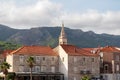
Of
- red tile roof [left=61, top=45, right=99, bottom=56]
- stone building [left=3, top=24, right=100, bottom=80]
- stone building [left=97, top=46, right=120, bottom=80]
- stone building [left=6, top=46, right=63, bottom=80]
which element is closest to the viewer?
stone building [left=6, top=46, right=63, bottom=80]

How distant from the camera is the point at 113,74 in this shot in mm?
121250

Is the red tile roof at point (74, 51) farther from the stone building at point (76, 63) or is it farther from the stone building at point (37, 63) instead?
the stone building at point (37, 63)

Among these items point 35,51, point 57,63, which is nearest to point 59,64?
point 57,63

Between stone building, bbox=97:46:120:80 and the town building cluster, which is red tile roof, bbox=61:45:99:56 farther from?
stone building, bbox=97:46:120:80

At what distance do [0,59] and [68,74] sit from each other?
3288 cm

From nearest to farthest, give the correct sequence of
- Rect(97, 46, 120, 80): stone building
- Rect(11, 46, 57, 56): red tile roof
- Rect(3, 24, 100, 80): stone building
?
Rect(3, 24, 100, 80): stone building, Rect(11, 46, 57, 56): red tile roof, Rect(97, 46, 120, 80): stone building

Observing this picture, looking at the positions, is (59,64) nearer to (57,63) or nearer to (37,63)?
(57,63)

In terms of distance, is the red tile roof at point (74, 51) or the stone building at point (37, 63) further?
the red tile roof at point (74, 51)

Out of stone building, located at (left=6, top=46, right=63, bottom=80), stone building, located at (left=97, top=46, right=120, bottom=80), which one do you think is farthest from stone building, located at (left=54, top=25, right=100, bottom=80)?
stone building, located at (left=97, top=46, right=120, bottom=80)

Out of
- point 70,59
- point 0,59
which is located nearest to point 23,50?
point 70,59

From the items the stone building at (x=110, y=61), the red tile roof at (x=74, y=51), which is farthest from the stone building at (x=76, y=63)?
the stone building at (x=110, y=61)

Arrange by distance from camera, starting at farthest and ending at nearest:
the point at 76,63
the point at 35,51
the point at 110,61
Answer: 1. the point at 110,61
2. the point at 35,51
3. the point at 76,63

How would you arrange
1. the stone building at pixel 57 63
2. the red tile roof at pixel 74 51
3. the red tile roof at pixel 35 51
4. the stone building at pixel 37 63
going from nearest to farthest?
the stone building at pixel 37 63, the stone building at pixel 57 63, the red tile roof at pixel 74 51, the red tile roof at pixel 35 51

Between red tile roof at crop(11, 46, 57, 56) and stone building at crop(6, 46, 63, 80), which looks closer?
stone building at crop(6, 46, 63, 80)
